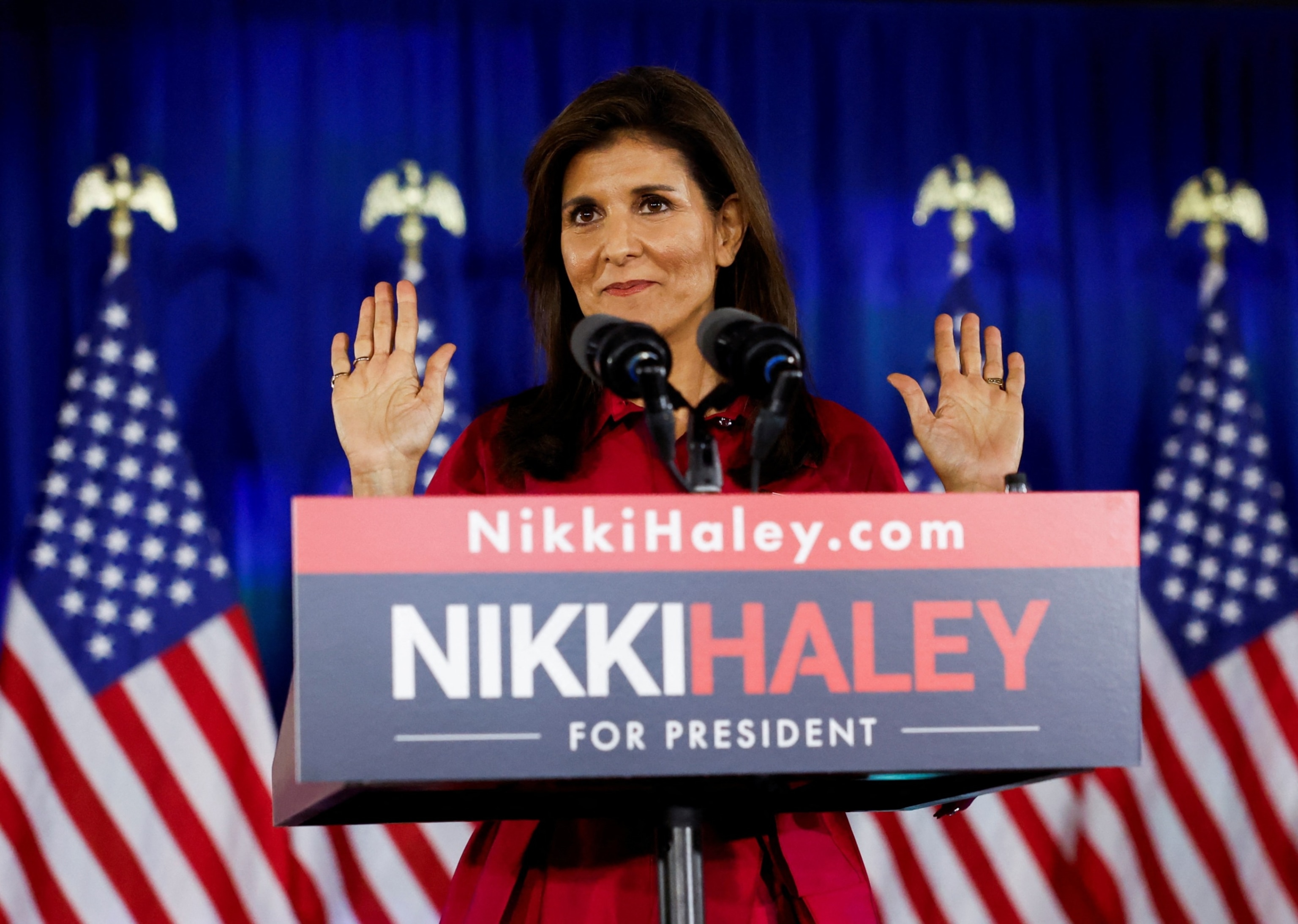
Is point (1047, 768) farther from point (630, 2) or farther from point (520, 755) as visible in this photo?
point (630, 2)

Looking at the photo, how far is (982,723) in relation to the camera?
857 millimetres

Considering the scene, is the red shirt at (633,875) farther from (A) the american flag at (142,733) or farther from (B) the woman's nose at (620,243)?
(A) the american flag at (142,733)

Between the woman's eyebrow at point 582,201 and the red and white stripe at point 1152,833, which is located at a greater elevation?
the woman's eyebrow at point 582,201

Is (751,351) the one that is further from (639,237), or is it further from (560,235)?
(560,235)

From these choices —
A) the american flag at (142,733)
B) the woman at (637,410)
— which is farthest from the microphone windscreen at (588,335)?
the american flag at (142,733)

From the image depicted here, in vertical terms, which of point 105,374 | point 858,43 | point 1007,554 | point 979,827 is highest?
point 858,43

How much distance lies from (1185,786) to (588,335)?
301 centimetres

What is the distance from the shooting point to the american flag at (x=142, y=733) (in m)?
3.21

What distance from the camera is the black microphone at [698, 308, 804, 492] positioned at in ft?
3.12

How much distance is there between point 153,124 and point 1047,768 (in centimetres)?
322

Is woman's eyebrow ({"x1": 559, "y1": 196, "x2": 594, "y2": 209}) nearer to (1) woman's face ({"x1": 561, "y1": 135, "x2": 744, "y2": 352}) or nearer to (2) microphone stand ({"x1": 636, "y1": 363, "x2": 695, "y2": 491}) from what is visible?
(1) woman's face ({"x1": 561, "y1": 135, "x2": 744, "y2": 352})

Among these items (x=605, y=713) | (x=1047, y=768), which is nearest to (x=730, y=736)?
(x=605, y=713)

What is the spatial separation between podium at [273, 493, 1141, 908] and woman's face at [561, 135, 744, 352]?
77 cm

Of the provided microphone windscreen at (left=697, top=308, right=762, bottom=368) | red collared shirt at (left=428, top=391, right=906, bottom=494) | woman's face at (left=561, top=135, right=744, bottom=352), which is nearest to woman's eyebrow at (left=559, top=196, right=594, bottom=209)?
woman's face at (left=561, top=135, right=744, bottom=352)
